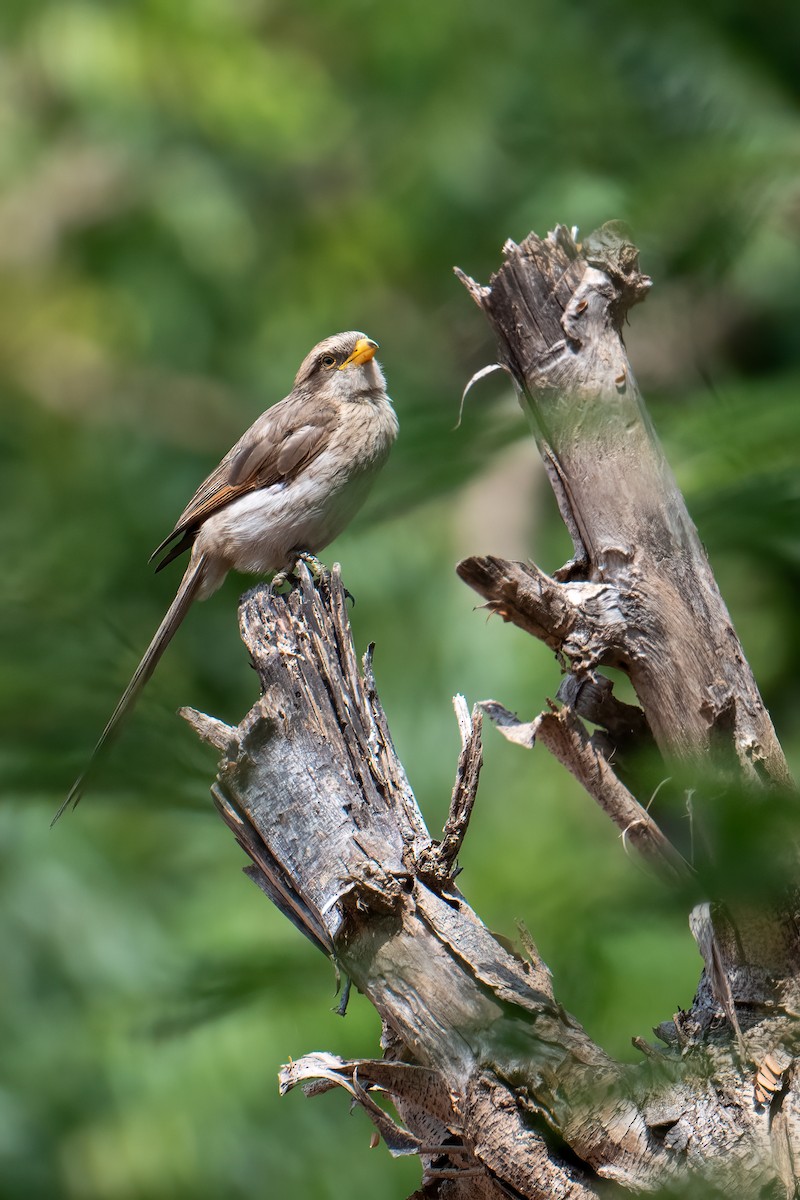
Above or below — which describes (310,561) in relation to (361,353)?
below

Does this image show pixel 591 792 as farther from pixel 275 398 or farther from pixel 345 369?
pixel 275 398

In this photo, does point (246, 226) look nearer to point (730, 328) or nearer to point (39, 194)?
point (39, 194)

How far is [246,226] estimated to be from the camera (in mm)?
8180

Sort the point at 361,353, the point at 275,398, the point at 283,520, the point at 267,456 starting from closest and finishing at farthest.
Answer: the point at 283,520, the point at 267,456, the point at 361,353, the point at 275,398

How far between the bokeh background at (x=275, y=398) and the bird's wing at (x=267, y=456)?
31cm

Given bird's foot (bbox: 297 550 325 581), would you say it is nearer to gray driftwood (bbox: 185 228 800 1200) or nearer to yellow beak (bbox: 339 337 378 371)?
yellow beak (bbox: 339 337 378 371)

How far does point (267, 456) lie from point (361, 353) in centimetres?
61

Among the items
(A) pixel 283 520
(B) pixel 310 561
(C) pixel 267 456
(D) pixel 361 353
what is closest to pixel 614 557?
(B) pixel 310 561

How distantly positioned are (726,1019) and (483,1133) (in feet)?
1.61

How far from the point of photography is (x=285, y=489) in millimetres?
4473

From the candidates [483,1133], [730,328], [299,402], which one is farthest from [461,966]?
[730,328]

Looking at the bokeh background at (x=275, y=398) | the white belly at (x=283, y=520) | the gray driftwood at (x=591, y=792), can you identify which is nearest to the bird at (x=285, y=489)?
the white belly at (x=283, y=520)

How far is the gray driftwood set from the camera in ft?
6.22

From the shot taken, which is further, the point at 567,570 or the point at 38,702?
the point at 567,570
